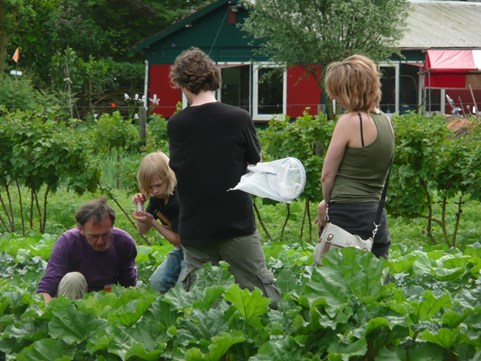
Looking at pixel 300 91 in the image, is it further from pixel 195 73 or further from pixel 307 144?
pixel 195 73

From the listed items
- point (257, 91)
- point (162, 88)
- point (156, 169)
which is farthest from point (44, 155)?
point (257, 91)

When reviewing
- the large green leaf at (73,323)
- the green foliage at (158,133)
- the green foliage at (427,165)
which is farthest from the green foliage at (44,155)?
the large green leaf at (73,323)

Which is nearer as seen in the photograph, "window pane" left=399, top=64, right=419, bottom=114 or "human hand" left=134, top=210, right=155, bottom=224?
"human hand" left=134, top=210, right=155, bottom=224

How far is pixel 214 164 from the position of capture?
5.25 meters

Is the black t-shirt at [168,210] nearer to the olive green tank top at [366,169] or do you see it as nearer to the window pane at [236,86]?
the olive green tank top at [366,169]

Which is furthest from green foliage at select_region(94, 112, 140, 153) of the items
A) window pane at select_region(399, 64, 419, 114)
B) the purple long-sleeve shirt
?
window pane at select_region(399, 64, 419, 114)

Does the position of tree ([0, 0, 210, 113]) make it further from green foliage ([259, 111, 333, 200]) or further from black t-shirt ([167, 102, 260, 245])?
black t-shirt ([167, 102, 260, 245])

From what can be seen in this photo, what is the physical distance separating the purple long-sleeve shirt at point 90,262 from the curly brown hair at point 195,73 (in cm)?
121

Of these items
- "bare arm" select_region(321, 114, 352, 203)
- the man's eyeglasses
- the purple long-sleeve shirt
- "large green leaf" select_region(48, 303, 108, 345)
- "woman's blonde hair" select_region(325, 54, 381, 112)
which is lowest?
the purple long-sleeve shirt

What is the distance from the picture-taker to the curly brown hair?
5.31 m

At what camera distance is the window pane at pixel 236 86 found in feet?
104

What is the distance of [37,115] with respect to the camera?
11.8 m

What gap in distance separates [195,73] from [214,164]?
451mm

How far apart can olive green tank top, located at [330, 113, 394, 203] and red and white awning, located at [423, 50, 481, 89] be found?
2356 cm
